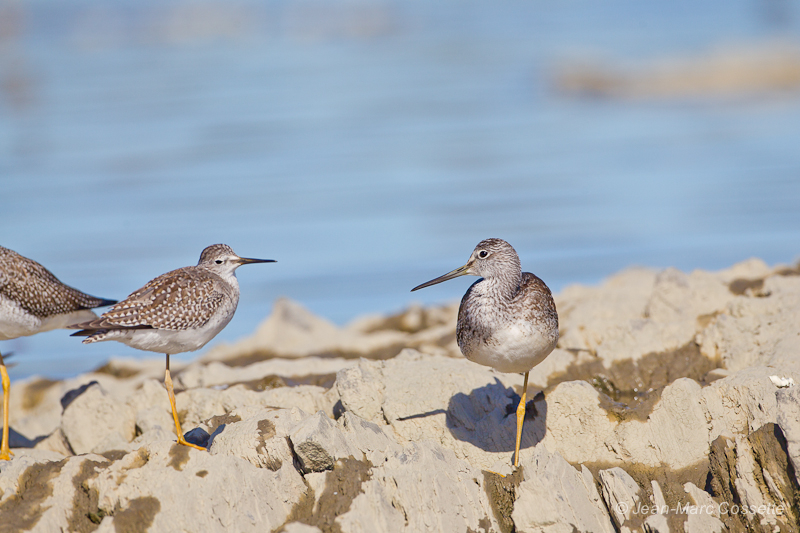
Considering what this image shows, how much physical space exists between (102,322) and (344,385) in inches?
87.8

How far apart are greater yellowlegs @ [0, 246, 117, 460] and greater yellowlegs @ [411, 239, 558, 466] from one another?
4088mm

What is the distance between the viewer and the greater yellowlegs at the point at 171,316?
7.05m

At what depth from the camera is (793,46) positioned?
40.9 m

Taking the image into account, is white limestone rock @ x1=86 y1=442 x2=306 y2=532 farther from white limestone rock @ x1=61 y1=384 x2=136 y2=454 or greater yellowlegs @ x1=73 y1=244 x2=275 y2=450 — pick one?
white limestone rock @ x1=61 y1=384 x2=136 y2=454

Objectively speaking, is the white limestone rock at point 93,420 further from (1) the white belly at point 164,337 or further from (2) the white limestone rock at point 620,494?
(2) the white limestone rock at point 620,494

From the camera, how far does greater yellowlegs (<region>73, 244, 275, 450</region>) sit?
705cm

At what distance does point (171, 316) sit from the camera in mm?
7156

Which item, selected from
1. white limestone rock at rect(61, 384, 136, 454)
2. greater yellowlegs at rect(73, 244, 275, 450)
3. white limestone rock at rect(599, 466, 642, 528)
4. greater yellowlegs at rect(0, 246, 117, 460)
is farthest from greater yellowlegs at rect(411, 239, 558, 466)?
greater yellowlegs at rect(0, 246, 117, 460)

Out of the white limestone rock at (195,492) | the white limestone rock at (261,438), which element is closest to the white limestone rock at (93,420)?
the white limestone rock at (261,438)

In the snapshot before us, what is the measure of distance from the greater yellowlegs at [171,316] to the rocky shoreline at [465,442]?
83 cm

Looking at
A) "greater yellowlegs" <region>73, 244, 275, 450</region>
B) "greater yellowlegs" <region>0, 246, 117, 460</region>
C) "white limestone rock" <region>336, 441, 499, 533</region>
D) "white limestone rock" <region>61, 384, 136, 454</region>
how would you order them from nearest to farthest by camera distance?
"white limestone rock" <region>336, 441, 499, 533</region>, "greater yellowlegs" <region>73, 244, 275, 450</region>, "greater yellowlegs" <region>0, 246, 117, 460</region>, "white limestone rock" <region>61, 384, 136, 454</region>

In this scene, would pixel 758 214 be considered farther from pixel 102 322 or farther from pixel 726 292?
pixel 102 322

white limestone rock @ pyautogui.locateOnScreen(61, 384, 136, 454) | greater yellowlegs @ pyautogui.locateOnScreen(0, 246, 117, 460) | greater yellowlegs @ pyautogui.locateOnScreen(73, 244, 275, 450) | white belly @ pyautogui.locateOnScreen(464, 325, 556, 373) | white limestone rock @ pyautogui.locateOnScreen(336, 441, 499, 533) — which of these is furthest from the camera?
white limestone rock @ pyautogui.locateOnScreen(61, 384, 136, 454)

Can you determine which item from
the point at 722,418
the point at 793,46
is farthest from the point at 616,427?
the point at 793,46
